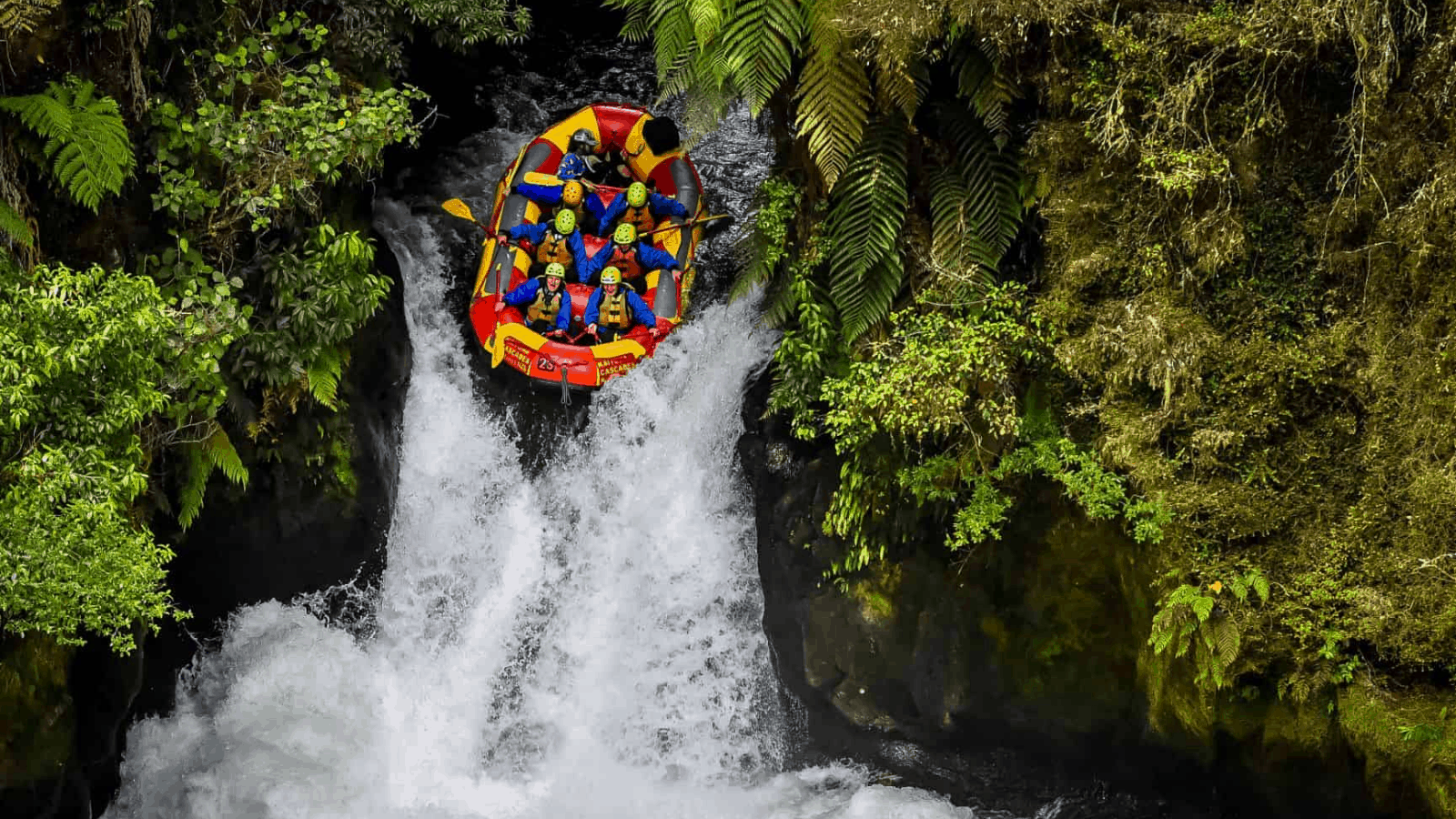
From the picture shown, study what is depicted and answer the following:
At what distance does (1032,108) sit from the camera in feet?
24.2

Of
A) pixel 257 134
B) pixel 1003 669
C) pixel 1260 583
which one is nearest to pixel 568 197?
pixel 257 134

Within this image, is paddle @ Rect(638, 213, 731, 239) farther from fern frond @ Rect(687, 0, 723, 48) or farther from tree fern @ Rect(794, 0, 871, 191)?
fern frond @ Rect(687, 0, 723, 48)

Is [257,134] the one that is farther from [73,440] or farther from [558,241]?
[558,241]

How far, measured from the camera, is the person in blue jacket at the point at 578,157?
10.0 meters

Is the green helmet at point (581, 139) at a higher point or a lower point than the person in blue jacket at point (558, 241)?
higher

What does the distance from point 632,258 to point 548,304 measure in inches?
31.4

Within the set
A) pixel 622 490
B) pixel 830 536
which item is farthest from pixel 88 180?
pixel 830 536

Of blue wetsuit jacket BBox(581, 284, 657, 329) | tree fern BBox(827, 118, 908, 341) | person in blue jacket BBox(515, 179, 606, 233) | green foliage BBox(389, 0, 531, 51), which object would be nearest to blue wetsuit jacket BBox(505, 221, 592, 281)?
person in blue jacket BBox(515, 179, 606, 233)

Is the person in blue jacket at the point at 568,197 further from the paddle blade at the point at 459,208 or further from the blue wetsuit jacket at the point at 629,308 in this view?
the blue wetsuit jacket at the point at 629,308

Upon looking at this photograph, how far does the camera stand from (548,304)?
9406 mm

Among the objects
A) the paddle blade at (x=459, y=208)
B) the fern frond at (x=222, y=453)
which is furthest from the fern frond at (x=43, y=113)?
the paddle blade at (x=459, y=208)

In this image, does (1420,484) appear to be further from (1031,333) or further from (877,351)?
(877,351)

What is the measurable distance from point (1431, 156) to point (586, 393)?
19.2 feet

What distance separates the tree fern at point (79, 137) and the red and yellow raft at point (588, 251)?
118 inches
